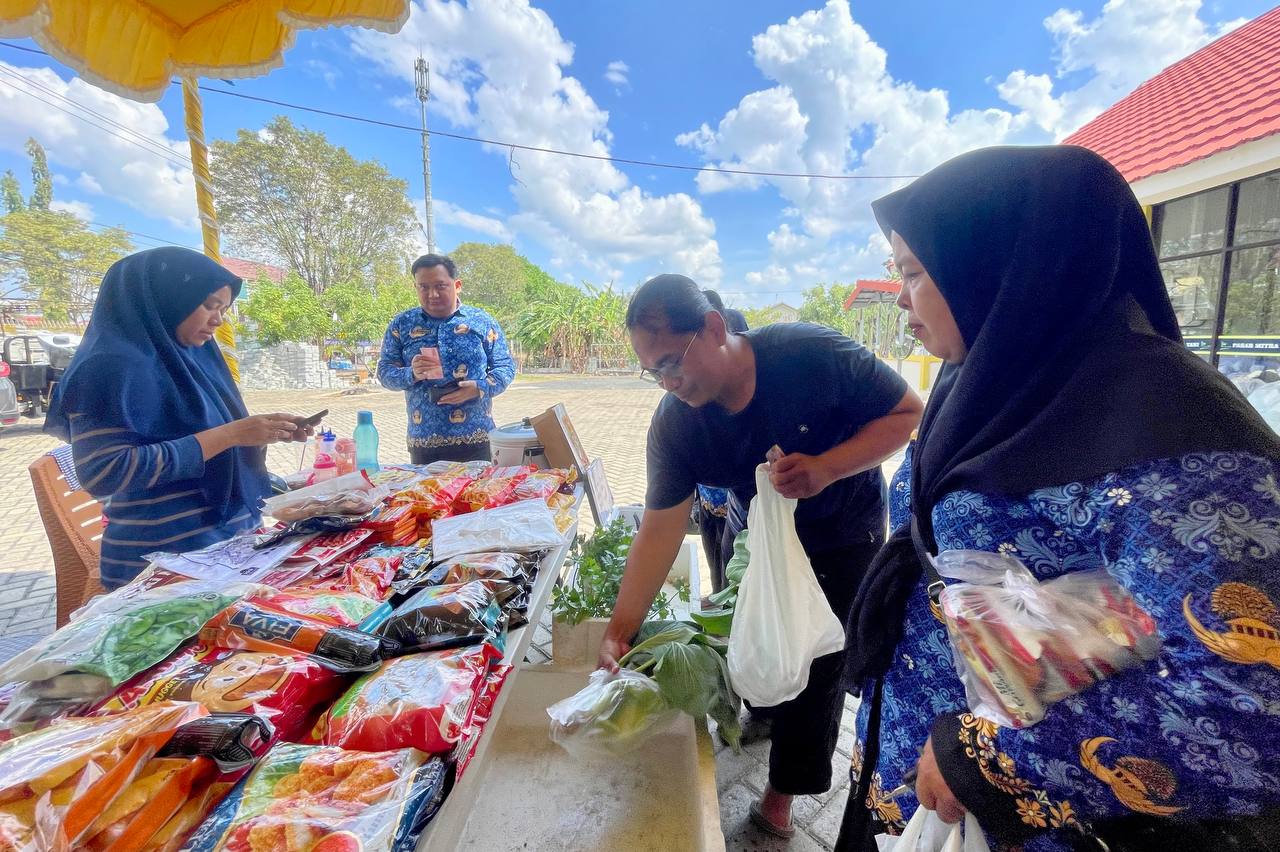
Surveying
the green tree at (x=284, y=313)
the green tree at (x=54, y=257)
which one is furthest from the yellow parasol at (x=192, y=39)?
the green tree at (x=54, y=257)

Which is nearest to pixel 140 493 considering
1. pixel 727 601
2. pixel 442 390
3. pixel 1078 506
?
pixel 442 390

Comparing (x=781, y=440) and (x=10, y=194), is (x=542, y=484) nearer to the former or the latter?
(x=781, y=440)

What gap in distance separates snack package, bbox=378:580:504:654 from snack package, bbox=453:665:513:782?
0.07 m

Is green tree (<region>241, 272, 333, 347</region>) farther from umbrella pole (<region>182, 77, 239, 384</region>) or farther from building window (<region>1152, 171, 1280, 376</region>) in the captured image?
building window (<region>1152, 171, 1280, 376</region>)

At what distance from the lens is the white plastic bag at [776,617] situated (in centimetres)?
135

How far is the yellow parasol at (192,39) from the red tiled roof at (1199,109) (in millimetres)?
5648

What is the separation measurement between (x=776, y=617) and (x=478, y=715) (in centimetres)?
81

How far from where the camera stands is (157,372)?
1610mm

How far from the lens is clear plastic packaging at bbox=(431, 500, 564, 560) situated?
4.95 feet

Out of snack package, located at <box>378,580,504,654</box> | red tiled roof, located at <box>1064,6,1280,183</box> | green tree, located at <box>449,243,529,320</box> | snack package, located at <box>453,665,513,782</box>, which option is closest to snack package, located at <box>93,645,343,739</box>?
snack package, located at <box>378,580,504,654</box>

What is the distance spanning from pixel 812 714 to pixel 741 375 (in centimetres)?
110

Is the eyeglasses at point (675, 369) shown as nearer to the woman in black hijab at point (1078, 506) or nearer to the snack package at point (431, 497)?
the woman in black hijab at point (1078, 506)

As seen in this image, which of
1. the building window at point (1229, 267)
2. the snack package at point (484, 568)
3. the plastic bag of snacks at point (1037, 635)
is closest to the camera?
the plastic bag of snacks at point (1037, 635)

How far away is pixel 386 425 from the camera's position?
10383 millimetres
